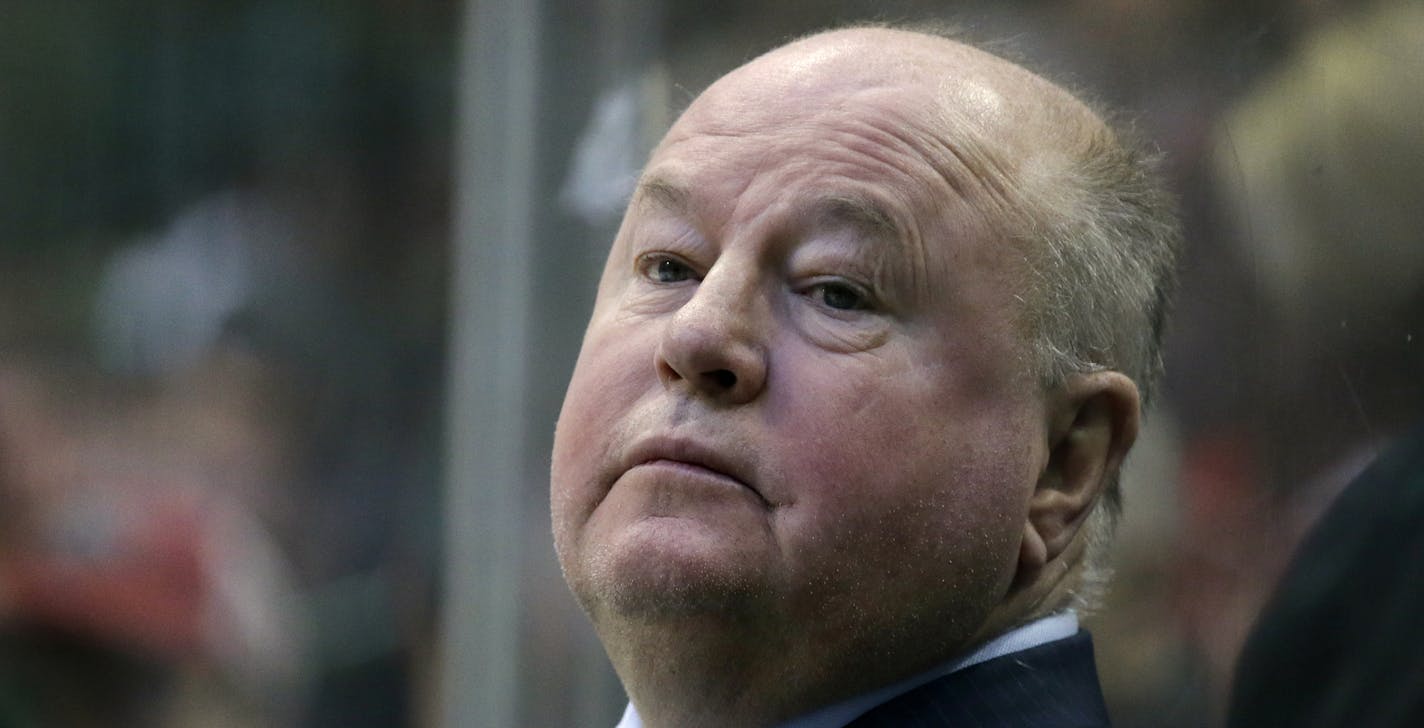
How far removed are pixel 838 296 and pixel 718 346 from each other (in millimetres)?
192

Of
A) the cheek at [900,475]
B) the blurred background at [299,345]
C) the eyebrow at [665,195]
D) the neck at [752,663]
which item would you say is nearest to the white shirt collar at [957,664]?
the neck at [752,663]

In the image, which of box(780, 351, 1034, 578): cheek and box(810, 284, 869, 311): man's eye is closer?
box(780, 351, 1034, 578): cheek

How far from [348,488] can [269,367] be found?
347 millimetres

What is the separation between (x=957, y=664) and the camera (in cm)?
195

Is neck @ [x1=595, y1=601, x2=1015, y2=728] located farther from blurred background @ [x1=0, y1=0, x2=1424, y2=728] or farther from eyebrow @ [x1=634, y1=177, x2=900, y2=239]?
blurred background @ [x1=0, y1=0, x2=1424, y2=728]

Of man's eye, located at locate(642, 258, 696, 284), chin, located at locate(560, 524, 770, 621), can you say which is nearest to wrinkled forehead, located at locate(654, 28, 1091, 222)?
man's eye, located at locate(642, 258, 696, 284)

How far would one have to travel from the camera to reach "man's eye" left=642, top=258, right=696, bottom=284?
6.62 ft

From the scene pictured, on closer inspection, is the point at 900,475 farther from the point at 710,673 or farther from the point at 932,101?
the point at 932,101

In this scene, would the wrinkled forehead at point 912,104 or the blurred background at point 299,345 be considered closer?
the wrinkled forehead at point 912,104

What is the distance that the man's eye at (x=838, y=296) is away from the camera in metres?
1.90

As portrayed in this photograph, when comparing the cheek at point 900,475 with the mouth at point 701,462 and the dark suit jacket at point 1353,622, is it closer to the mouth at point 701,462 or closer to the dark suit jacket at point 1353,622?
the mouth at point 701,462

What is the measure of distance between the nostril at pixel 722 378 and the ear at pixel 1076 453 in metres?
0.42

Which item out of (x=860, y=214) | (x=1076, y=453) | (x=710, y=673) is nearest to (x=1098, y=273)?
(x=1076, y=453)

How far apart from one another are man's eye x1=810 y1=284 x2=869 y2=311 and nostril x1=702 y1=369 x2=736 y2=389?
6.4 inches
